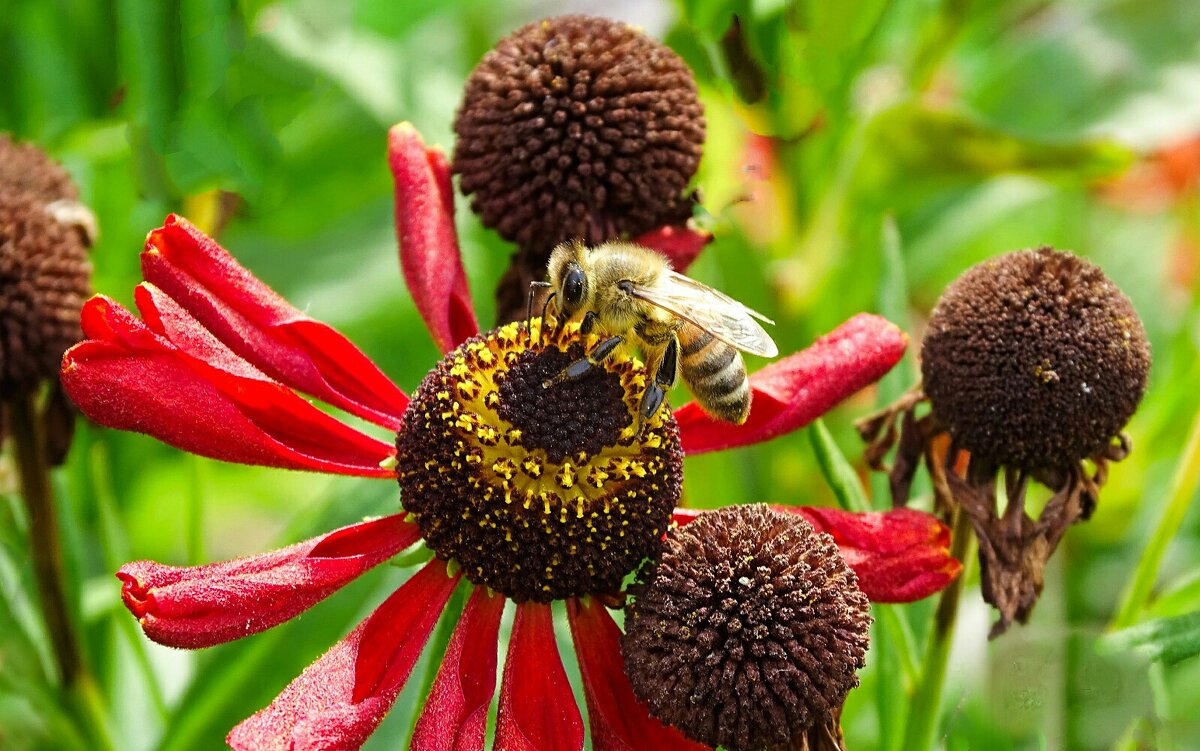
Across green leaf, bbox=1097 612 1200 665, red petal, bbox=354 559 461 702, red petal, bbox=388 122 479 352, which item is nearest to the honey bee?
red petal, bbox=388 122 479 352

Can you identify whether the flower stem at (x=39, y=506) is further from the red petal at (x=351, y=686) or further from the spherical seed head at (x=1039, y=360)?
the spherical seed head at (x=1039, y=360)

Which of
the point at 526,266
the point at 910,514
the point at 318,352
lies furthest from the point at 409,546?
the point at 910,514

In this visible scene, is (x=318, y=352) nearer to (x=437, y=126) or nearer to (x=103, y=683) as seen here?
(x=103, y=683)

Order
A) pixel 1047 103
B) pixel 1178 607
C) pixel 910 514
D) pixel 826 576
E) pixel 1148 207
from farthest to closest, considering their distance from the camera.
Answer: pixel 1148 207 → pixel 1047 103 → pixel 1178 607 → pixel 910 514 → pixel 826 576

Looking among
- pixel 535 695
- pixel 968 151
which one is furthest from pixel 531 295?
pixel 968 151

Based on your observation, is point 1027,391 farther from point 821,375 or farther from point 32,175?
point 32,175

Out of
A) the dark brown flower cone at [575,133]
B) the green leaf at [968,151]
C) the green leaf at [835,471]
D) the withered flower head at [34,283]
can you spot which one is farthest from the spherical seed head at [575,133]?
the green leaf at [968,151]

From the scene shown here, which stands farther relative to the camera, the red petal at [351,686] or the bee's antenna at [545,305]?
the bee's antenna at [545,305]
